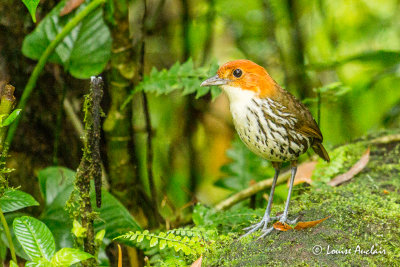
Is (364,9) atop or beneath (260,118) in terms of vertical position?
atop

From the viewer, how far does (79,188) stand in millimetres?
2150

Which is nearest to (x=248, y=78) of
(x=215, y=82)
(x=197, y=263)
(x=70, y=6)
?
(x=215, y=82)

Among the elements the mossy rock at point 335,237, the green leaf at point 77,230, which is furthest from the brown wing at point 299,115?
the green leaf at point 77,230

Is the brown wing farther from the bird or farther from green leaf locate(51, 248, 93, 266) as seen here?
green leaf locate(51, 248, 93, 266)

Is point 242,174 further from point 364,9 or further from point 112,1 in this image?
point 364,9

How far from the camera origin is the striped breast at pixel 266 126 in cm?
254

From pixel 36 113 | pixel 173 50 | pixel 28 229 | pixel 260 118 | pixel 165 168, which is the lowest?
pixel 165 168

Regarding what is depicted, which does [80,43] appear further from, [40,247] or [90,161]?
[40,247]

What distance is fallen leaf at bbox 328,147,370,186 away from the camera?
3424mm

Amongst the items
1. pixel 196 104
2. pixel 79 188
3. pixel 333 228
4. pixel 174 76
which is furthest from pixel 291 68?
pixel 79 188

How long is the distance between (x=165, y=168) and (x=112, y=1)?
8.96ft

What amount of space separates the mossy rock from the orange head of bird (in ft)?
2.57

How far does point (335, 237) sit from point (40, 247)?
1433 mm

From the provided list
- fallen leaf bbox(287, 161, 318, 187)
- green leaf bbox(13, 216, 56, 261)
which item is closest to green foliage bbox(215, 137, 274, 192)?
fallen leaf bbox(287, 161, 318, 187)
